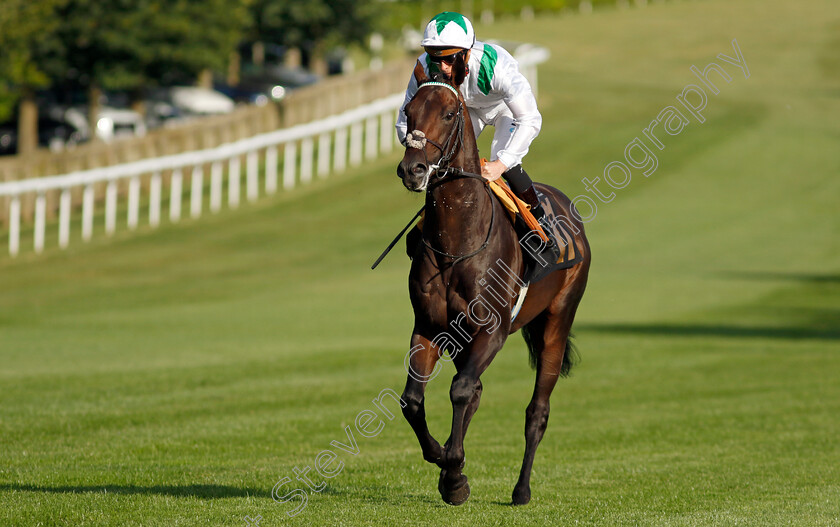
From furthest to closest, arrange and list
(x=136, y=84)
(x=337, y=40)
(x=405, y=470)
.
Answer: (x=337, y=40) < (x=136, y=84) < (x=405, y=470)

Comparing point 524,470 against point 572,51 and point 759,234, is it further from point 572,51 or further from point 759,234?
point 572,51

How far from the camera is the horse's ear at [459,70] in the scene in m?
6.41

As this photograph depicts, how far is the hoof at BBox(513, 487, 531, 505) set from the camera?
6.84m

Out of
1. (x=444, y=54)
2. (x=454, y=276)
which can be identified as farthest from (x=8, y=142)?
(x=454, y=276)

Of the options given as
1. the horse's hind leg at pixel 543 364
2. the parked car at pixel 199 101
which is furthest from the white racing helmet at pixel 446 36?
the parked car at pixel 199 101

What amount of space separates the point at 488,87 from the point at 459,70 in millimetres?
472

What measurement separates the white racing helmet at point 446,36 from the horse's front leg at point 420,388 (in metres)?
1.66

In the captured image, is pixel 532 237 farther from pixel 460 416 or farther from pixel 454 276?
pixel 460 416

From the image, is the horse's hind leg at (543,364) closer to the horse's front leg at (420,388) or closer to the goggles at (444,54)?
the horse's front leg at (420,388)

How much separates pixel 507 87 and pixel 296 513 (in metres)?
2.83

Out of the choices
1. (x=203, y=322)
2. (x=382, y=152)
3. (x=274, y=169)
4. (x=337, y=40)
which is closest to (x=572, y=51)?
(x=337, y=40)

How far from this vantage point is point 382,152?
31641 millimetres

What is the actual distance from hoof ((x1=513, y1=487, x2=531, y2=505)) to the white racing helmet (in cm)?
268

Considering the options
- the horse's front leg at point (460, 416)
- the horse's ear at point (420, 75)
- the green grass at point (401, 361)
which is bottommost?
the green grass at point (401, 361)
